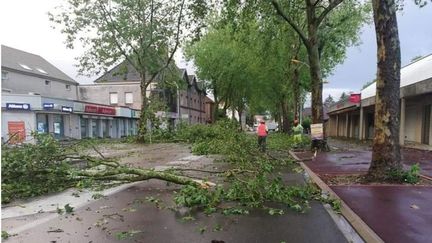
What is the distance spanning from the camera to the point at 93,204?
8289 mm

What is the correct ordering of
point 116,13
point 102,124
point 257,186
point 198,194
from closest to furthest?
point 198,194 < point 257,186 < point 116,13 < point 102,124

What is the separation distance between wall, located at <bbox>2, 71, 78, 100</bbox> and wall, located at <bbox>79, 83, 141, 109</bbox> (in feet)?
21.9

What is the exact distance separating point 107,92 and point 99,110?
1327 cm

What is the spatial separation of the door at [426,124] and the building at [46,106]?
23.3m

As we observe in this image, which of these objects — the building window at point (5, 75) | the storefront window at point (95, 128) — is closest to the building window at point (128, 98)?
the storefront window at point (95, 128)

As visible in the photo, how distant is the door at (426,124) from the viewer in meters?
26.4

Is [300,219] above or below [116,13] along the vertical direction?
below

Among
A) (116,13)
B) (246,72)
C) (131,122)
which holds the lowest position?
(131,122)

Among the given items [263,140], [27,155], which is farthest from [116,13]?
[27,155]

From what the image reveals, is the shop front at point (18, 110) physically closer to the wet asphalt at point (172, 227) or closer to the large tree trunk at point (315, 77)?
the large tree trunk at point (315, 77)

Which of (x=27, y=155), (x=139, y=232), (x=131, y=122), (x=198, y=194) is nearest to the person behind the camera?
(x=139, y=232)

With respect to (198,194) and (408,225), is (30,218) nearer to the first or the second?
(198,194)

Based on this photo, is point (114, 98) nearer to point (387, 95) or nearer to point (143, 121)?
point (143, 121)

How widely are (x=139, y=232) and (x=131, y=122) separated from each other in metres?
51.3
